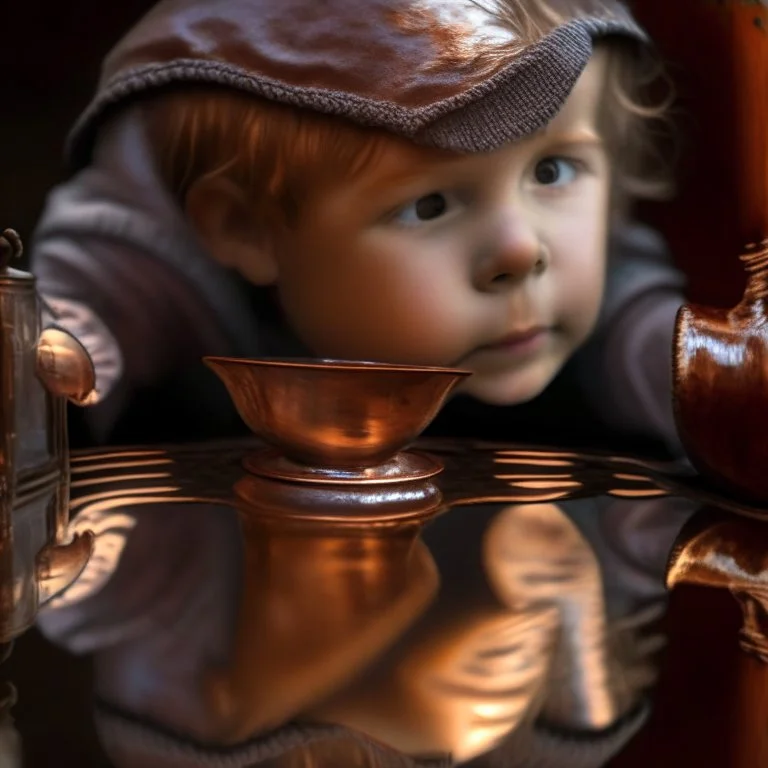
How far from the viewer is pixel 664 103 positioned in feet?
2.31

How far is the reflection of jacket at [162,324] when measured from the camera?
636mm

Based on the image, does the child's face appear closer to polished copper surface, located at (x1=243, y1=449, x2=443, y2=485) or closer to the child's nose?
the child's nose

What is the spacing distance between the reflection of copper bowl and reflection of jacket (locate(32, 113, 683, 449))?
0.57 feet

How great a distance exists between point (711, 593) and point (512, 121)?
0.40 metres

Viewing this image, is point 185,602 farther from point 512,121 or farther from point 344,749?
point 512,121

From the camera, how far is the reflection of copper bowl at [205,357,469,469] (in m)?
0.46

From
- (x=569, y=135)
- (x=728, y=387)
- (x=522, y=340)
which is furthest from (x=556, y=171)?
(x=728, y=387)

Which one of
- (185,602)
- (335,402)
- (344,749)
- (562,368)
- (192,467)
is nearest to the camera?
(344,749)

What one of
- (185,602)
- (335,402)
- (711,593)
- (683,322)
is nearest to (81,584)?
(185,602)

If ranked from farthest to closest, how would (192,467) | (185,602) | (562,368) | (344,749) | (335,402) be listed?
(562,368)
(192,467)
(335,402)
(185,602)
(344,749)

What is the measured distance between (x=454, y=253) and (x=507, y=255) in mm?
42

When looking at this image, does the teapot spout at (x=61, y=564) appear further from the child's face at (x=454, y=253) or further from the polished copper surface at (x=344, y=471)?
the child's face at (x=454, y=253)

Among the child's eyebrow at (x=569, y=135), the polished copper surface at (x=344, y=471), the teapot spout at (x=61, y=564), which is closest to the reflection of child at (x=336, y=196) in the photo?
the child's eyebrow at (x=569, y=135)

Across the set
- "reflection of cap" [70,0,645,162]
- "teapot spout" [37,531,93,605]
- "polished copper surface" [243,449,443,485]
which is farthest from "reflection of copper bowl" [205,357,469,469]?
"reflection of cap" [70,0,645,162]
